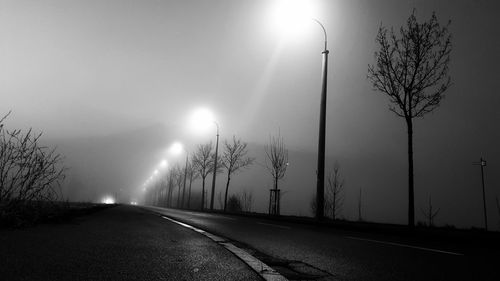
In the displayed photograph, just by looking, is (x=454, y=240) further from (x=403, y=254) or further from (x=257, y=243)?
(x=257, y=243)

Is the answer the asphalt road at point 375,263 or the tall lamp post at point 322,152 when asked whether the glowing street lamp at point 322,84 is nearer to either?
the tall lamp post at point 322,152

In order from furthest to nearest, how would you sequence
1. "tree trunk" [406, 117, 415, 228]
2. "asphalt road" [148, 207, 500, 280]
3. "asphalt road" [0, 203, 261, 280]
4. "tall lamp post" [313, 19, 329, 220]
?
"tall lamp post" [313, 19, 329, 220] → "tree trunk" [406, 117, 415, 228] → "asphalt road" [148, 207, 500, 280] → "asphalt road" [0, 203, 261, 280]

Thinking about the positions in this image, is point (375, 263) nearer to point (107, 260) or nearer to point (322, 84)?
point (107, 260)

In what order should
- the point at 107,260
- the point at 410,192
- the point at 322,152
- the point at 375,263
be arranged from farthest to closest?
the point at 322,152
the point at 410,192
the point at 375,263
the point at 107,260

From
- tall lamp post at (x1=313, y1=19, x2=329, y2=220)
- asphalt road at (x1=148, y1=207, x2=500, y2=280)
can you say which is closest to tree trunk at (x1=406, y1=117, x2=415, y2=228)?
tall lamp post at (x1=313, y1=19, x2=329, y2=220)

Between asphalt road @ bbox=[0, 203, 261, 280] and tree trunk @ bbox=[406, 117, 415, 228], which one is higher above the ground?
tree trunk @ bbox=[406, 117, 415, 228]

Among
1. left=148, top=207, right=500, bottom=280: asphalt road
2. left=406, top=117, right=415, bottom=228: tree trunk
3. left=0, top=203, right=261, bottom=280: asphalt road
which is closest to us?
left=0, top=203, right=261, bottom=280: asphalt road

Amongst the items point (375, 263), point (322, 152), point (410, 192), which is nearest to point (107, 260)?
point (375, 263)

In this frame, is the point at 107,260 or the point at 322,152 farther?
the point at 322,152

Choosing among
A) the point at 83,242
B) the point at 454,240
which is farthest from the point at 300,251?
the point at 454,240

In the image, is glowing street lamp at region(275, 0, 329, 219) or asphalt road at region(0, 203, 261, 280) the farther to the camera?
Result: glowing street lamp at region(275, 0, 329, 219)

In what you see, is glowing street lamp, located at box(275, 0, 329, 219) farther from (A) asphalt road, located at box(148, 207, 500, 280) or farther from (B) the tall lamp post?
Answer: (A) asphalt road, located at box(148, 207, 500, 280)

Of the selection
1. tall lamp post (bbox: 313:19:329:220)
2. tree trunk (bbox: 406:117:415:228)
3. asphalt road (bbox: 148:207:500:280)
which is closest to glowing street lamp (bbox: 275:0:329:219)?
tall lamp post (bbox: 313:19:329:220)

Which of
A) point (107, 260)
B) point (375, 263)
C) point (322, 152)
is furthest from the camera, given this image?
point (322, 152)
